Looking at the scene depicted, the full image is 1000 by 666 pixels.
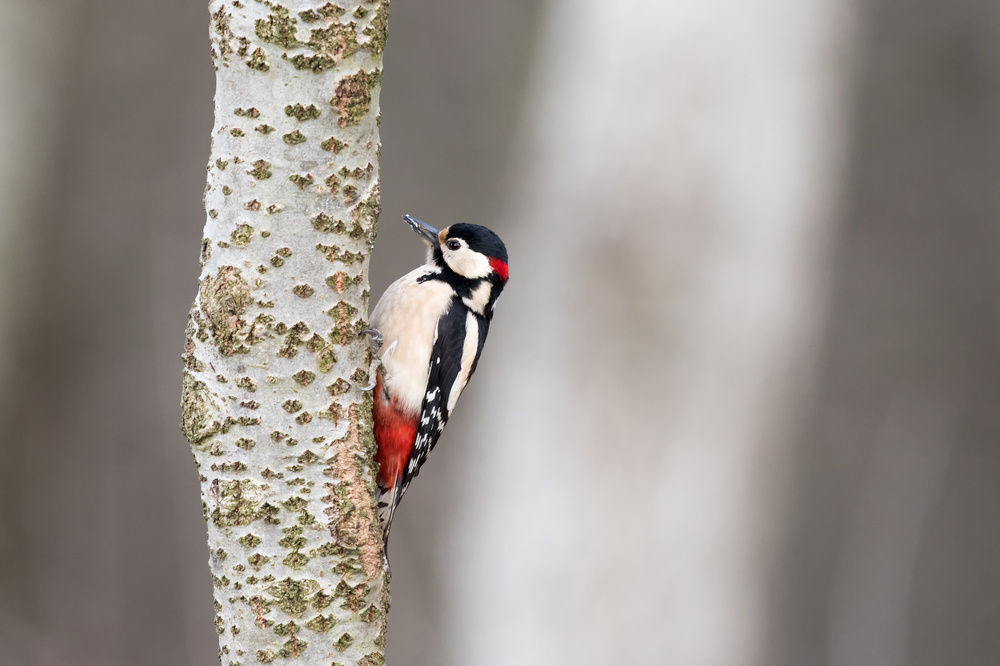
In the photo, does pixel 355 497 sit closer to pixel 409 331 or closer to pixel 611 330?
pixel 409 331

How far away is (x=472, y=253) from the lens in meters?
2.48

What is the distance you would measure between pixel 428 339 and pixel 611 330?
1.10m

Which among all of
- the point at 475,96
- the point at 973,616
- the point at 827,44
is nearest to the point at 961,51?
the point at 827,44

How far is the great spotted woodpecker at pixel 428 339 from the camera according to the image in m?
2.19

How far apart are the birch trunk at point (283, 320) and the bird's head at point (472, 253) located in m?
0.93

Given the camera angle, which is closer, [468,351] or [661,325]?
[468,351]

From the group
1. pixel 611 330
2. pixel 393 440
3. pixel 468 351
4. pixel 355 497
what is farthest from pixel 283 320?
pixel 611 330

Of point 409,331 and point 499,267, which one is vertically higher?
Result: point 499,267

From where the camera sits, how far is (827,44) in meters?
3.26

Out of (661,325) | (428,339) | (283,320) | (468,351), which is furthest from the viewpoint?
(661,325)

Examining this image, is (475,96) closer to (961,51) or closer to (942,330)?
(961,51)

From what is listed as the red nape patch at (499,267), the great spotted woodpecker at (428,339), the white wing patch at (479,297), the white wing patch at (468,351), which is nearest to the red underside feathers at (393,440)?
the great spotted woodpecker at (428,339)

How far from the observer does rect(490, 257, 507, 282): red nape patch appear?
249cm

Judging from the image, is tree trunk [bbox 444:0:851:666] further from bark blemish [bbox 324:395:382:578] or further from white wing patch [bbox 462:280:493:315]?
bark blemish [bbox 324:395:382:578]
